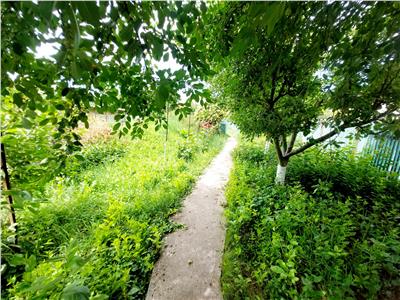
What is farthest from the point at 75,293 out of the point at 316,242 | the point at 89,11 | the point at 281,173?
the point at 281,173

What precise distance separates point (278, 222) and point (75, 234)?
3286mm

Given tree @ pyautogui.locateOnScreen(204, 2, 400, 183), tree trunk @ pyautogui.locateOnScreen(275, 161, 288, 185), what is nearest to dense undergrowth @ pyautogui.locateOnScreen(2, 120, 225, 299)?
tree @ pyautogui.locateOnScreen(204, 2, 400, 183)

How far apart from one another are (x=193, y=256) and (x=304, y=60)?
300cm

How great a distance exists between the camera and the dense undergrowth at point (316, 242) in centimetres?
206

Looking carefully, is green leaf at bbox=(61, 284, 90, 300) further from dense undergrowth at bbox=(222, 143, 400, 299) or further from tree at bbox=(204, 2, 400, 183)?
dense undergrowth at bbox=(222, 143, 400, 299)

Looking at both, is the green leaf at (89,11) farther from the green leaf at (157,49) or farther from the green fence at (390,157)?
the green fence at (390,157)

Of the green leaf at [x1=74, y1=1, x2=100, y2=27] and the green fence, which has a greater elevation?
the green leaf at [x1=74, y1=1, x2=100, y2=27]

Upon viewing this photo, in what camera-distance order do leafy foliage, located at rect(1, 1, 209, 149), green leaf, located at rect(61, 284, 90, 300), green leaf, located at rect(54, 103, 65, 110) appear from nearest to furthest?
1. leafy foliage, located at rect(1, 1, 209, 149)
2. green leaf, located at rect(61, 284, 90, 300)
3. green leaf, located at rect(54, 103, 65, 110)

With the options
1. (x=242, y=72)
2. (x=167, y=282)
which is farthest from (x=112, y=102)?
(x=167, y=282)

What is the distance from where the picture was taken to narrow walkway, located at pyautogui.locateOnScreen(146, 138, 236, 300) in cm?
249

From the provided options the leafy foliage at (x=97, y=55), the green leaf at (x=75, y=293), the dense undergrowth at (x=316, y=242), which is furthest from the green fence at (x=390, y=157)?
the green leaf at (x=75, y=293)

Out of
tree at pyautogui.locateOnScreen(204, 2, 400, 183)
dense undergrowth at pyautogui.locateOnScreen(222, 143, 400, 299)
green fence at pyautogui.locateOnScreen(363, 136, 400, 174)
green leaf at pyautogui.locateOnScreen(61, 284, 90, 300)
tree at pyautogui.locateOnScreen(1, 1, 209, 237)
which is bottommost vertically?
dense undergrowth at pyautogui.locateOnScreen(222, 143, 400, 299)

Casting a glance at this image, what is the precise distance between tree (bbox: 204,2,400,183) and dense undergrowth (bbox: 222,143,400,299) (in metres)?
1.06

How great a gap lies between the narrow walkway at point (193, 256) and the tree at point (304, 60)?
1878mm
